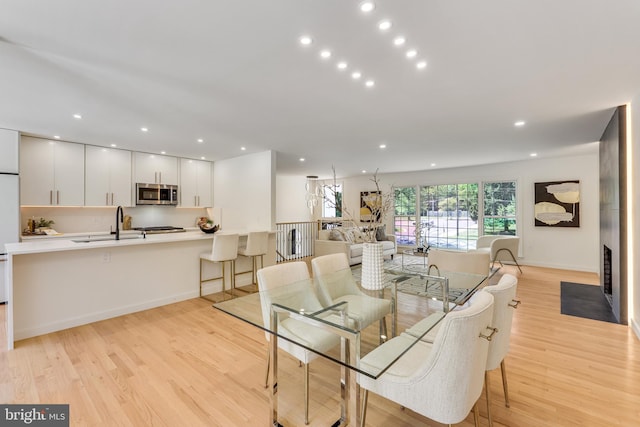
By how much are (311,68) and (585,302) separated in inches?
192

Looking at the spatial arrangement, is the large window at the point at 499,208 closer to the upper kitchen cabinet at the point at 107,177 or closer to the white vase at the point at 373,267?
the white vase at the point at 373,267

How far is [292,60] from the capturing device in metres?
2.20

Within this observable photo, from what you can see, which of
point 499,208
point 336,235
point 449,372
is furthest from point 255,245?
point 499,208

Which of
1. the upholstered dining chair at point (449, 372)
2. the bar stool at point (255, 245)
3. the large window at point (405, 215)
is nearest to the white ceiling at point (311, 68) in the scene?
the bar stool at point (255, 245)

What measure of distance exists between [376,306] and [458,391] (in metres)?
0.91

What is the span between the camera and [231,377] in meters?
2.25

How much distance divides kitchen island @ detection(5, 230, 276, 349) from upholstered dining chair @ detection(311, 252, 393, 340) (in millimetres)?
2352

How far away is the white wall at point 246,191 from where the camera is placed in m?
5.38

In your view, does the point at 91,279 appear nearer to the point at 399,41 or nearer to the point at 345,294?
the point at 345,294

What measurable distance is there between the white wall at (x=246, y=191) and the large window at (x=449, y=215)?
4.15 metres

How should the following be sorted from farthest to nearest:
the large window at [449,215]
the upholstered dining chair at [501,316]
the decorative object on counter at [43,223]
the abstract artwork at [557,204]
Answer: the large window at [449,215]
the abstract artwork at [557,204]
the decorative object on counter at [43,223]
the upholstered dining chair at [501,316]

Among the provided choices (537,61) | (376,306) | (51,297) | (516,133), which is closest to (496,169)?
(516,133)

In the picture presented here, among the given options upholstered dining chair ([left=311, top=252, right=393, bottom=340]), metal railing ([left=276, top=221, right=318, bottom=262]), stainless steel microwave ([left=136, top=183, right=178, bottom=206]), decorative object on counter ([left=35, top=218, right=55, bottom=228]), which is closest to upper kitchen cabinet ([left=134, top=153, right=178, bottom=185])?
stainless steel microwave ([left=136, top=183, right=178, bottom=206])

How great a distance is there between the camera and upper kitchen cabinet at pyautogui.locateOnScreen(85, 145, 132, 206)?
16.8ft
